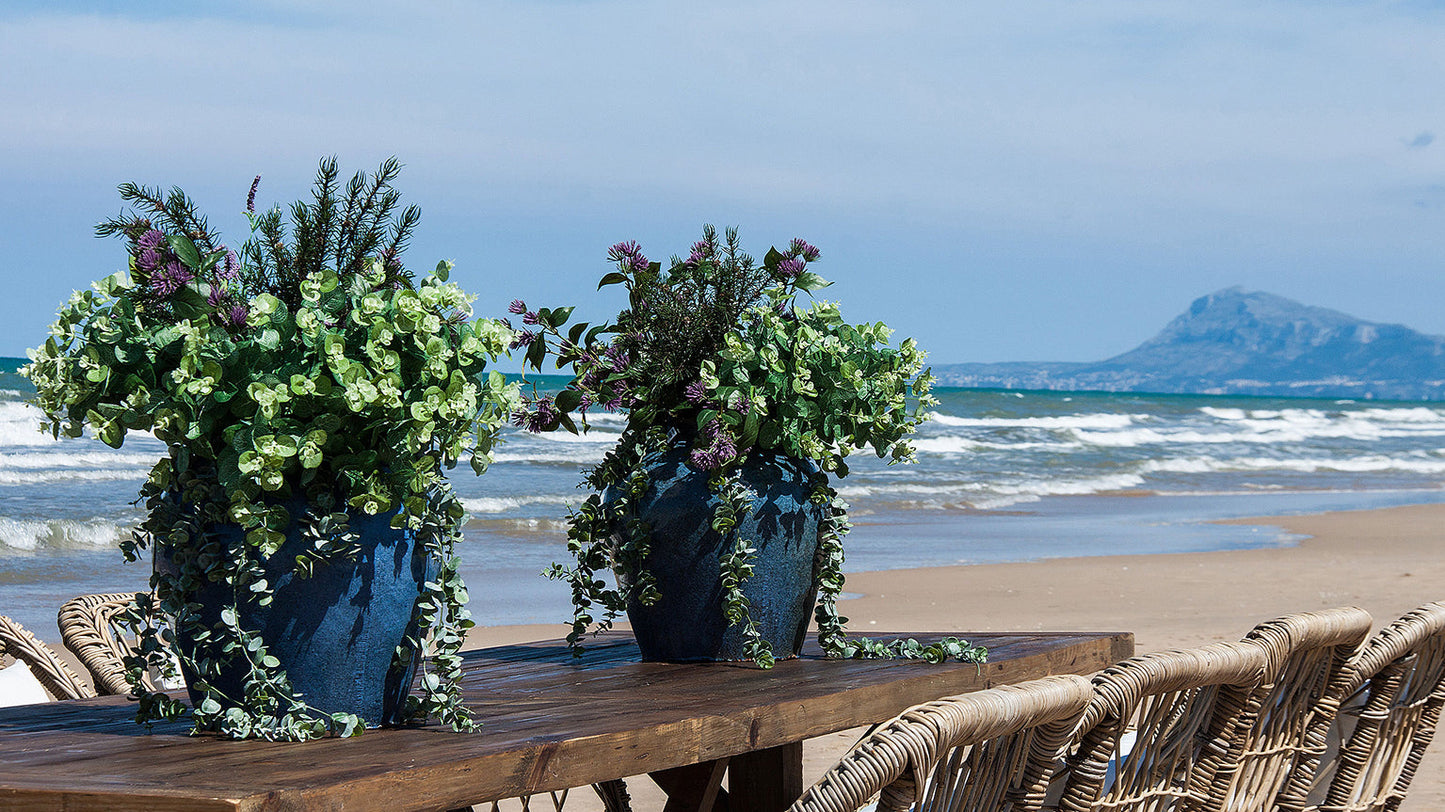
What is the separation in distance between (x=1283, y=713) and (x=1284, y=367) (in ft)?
608

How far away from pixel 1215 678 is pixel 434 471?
1078 millimetres

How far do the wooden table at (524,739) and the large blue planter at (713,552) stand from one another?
61 mm

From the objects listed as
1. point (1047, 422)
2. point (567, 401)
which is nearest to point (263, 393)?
point (567, 401)

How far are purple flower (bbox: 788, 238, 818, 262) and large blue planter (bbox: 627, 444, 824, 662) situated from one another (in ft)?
1.29

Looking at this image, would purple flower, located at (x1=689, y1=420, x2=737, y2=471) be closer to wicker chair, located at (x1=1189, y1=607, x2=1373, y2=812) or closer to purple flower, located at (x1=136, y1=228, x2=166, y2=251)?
wicker chair, located at (x1=1189, y1=607, x2=1373, y2=812)

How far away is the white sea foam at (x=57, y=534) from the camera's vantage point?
10.9m

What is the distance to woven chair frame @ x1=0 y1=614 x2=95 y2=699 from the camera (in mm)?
3225

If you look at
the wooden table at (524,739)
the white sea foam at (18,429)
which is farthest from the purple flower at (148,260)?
the white sea foam at (18,429)

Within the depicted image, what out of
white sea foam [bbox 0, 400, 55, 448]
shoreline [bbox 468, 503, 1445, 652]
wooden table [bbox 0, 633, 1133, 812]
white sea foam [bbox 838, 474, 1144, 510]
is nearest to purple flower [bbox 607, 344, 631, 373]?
wooden table [bbox 0, 633, 1133, 812]

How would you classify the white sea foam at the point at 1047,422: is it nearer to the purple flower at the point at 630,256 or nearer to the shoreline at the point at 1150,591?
the shoreline at the point at 1150,591

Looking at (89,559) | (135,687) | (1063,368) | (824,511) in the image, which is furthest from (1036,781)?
(1063,368)

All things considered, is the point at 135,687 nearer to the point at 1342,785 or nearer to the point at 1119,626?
the point at 1342,785

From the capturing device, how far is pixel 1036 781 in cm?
162

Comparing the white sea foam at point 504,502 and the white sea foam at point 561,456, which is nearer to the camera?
the white sea foam at point 504,502
